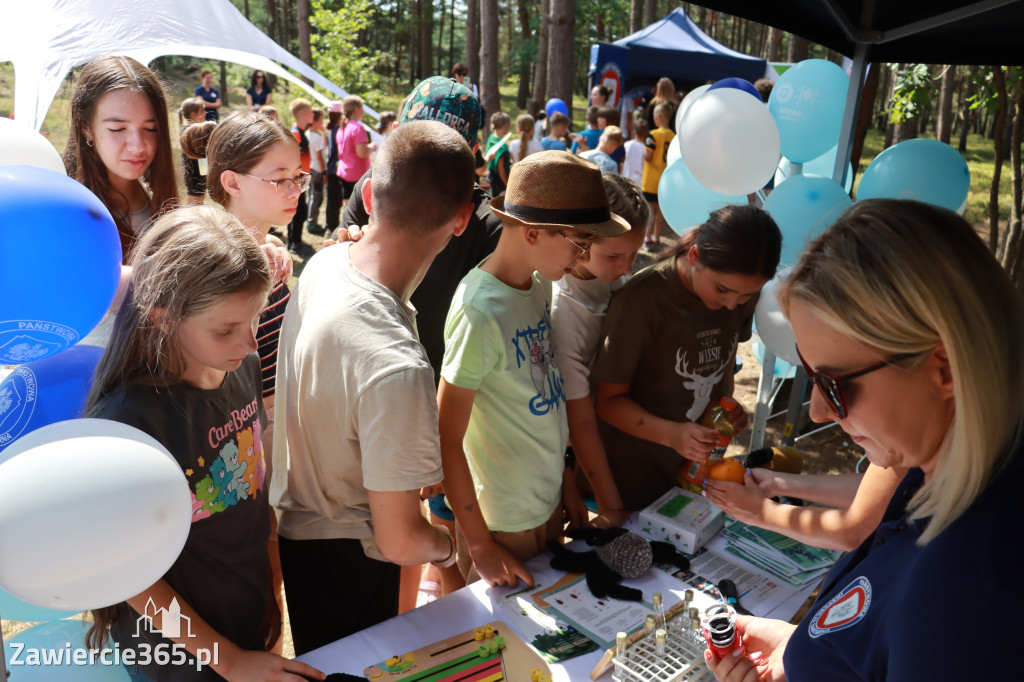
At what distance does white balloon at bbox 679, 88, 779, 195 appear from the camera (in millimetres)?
3195

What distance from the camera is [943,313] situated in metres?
0.93

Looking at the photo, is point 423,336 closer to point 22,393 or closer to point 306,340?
point 306,340

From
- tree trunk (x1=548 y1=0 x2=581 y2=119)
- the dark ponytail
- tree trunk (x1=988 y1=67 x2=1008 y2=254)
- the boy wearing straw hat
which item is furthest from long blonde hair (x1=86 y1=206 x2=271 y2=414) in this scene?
tree trunk (x1=548 y1=0 x2=581 y2=119)

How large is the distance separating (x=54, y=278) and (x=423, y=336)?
5.46ft

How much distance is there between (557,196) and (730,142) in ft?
5.58

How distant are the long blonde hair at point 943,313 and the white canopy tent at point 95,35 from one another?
6.12 metres

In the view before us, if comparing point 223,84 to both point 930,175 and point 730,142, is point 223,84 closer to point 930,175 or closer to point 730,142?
point 730,142

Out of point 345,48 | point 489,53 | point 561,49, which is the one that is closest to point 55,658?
point 561,49

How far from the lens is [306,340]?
62.9 inches

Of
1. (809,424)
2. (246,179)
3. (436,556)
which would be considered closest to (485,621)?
(436,556)

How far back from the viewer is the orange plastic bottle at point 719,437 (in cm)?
214

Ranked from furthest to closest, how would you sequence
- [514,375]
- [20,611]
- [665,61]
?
[665,61]
[514,375]
[20,611]

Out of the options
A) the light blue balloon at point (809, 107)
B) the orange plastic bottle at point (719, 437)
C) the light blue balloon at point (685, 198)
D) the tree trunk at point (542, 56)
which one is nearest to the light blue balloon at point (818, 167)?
the light blue balloon at point (809, 107)

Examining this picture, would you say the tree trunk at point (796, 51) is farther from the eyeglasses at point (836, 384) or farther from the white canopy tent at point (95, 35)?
the eyeglasses at point (836, 384)
